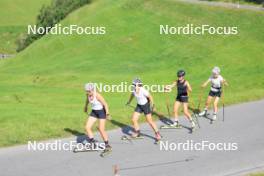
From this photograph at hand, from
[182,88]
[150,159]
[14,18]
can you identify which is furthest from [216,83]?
[14,18]

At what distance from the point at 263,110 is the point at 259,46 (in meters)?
21.4

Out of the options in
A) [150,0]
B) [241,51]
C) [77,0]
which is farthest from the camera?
[77,0]

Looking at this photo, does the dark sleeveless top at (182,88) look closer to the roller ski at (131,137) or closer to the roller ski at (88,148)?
the roller ski at (131,137)

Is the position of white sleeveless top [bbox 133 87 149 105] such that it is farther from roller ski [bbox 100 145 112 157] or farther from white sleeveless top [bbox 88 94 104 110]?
roller ski [bbox 100 145 112 157]

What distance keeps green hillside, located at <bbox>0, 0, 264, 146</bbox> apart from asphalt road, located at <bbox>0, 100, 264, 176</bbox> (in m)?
1.97

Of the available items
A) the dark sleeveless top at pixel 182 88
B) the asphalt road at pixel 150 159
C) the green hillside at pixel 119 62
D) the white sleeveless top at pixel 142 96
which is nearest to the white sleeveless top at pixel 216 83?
the dark sleeveless top at pixel 182 88

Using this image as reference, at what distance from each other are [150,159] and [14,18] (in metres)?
95.7

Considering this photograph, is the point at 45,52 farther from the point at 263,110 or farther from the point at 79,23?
the point at 263,110

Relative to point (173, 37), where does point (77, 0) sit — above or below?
above

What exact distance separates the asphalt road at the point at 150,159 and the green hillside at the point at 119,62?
6.47 ft

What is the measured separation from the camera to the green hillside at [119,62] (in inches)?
850

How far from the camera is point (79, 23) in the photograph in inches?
2312

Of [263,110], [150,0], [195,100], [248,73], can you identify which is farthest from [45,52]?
[263,110]

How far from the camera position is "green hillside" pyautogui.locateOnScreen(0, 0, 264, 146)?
21578mm
